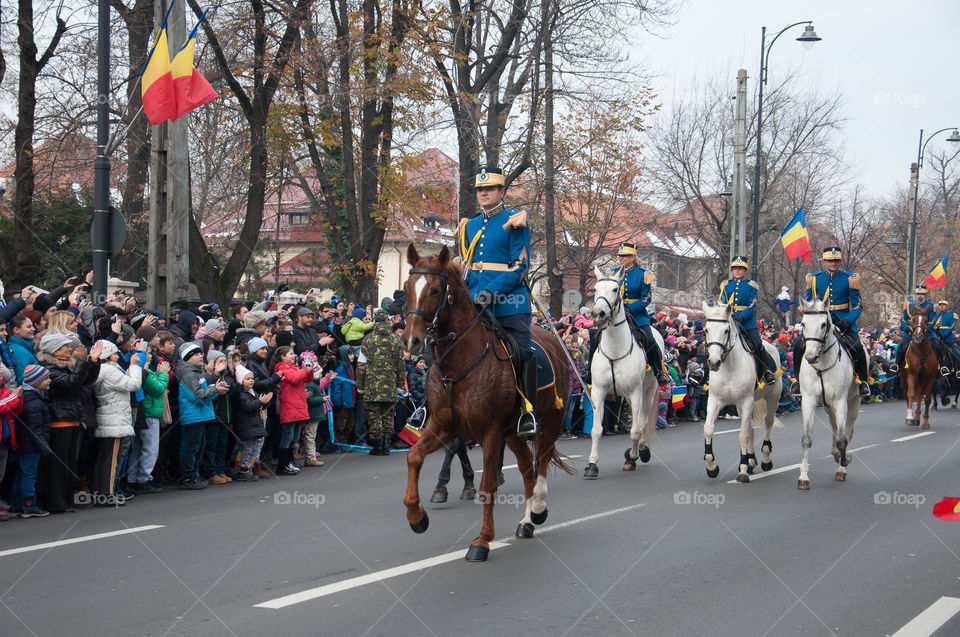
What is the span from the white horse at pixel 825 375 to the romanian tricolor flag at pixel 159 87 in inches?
373

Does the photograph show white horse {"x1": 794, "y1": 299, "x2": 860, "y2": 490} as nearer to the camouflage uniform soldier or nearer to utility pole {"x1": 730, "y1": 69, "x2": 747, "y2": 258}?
the camouflage uniform soldier

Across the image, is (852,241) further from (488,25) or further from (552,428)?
(552,428)

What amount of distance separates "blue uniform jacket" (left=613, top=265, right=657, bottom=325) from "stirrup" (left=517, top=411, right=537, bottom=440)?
5717 millimetres

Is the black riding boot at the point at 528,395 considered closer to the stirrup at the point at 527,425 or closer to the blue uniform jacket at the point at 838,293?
the stirrup at the point at 527,425

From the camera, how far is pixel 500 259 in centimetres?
828

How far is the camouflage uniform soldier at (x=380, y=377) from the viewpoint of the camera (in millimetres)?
14398

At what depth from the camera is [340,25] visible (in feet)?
78.9

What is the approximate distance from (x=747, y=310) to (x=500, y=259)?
20.3ft

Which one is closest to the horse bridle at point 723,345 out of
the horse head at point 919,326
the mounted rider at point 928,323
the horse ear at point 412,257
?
the horse ear at point 412,257

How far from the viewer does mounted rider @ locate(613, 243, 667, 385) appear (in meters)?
13.6

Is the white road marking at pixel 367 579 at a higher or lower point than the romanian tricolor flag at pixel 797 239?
lower

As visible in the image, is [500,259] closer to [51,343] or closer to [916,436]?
[51,343]

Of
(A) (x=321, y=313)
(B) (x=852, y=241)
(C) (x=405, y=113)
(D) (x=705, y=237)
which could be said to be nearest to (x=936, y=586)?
(A) (x=321, y=313)

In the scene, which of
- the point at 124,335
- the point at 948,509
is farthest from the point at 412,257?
the point at 124,335
